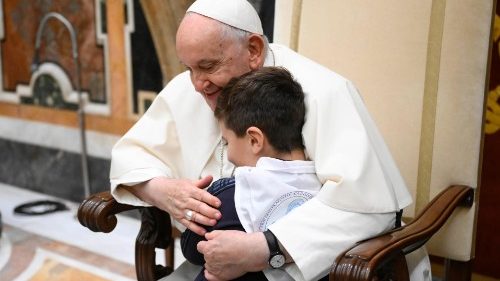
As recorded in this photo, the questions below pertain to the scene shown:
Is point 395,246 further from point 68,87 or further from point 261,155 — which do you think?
point 68,87

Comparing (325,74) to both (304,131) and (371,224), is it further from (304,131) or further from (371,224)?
(371,224)

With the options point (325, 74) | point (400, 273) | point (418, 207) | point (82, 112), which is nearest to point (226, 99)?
point (325, 74)

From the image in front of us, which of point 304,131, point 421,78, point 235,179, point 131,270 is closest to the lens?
A: point 235,179

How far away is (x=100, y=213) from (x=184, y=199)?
13.8 inches

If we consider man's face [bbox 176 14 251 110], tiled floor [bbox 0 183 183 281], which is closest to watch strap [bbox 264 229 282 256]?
man's face [bbox 176 14 251 110]

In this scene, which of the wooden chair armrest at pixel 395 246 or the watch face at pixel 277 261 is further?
the watch face at pixel 277 261

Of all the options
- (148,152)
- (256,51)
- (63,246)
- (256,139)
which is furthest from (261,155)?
(63,246)

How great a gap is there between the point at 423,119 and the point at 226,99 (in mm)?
772

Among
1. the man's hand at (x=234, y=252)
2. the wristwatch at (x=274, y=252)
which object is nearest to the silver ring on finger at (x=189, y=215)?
the man's hand at (x=234, y=252)

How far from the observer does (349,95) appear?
1.71m

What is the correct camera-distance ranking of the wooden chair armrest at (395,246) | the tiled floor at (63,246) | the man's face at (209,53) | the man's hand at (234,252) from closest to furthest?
the wooden chair armrest at (395,246) → the man's hand at (234,252) → the man's face at (209,53) → the tiled floor at (63,246)

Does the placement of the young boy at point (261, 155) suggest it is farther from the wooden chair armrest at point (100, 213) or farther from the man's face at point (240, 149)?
the wooden chair armrest at point (100, 213)

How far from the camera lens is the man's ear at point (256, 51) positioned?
5.77 feet

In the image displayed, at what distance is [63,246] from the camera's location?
3.79 m
